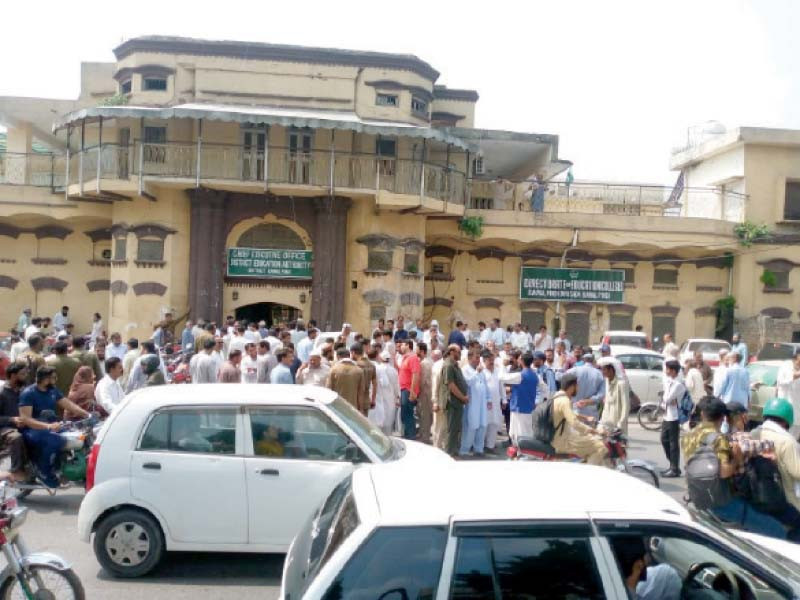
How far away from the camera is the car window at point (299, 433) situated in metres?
6.57

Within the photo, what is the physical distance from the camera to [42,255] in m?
25.3

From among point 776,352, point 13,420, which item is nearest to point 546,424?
point 13,420

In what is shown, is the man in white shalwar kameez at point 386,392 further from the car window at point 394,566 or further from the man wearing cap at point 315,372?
the car window at point 394,566

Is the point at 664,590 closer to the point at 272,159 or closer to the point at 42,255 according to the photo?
the point at 272,159

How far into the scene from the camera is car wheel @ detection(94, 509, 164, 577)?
6426 millimetres

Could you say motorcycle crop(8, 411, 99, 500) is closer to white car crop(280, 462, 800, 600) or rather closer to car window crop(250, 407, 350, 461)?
car window crop(250, 407, 350, 461)

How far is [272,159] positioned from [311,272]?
11.6 ft

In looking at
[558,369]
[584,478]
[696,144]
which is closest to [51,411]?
[584,478]

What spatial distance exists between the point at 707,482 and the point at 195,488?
410 cm

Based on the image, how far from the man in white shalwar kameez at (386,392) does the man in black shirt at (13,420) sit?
5.04 metres

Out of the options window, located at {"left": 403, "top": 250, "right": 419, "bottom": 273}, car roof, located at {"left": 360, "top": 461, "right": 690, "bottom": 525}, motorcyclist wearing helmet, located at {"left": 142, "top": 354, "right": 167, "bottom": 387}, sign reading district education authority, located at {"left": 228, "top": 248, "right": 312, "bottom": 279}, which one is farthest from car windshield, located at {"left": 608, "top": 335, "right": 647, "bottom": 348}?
car roof, located at {"left": 360, "top": 461, "right": 690, "bottom": 525}

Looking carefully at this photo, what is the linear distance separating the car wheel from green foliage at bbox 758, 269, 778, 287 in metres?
25.1

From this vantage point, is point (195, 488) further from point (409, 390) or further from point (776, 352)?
point (776, 352)

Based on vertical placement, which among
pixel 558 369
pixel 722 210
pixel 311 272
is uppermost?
pixel 722 210
